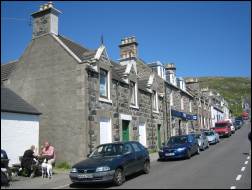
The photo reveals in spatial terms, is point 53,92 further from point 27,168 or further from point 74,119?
point 27,168

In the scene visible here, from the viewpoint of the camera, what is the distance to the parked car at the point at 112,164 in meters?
11.5

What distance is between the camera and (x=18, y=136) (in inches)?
621

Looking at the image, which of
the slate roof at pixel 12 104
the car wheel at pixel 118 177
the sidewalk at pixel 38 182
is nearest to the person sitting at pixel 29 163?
the sidewalk at pixel 38 182

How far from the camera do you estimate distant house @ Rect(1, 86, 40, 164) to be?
15.1m

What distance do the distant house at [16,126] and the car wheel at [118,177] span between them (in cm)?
592

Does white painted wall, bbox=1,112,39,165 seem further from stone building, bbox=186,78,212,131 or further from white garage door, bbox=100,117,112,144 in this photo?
stone building, bbox=186,78,212,131

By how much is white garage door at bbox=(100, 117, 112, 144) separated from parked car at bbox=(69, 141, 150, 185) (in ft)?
17.0

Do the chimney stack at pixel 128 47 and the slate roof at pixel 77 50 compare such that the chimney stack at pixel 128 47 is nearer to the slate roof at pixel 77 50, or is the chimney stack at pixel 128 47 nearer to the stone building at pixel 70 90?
the stone building at pixel 70 90

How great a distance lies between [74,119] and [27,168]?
4.44 meters

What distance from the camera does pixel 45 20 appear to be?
20.6m

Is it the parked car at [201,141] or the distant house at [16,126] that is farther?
the parked car at [201,141]

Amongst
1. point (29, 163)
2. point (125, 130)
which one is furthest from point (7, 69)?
point (29, 163)

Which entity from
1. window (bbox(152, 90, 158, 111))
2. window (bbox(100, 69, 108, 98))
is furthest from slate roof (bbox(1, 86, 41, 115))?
window (bbox(152, 90, 158, 111))

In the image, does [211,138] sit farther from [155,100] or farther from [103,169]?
[103,169]
